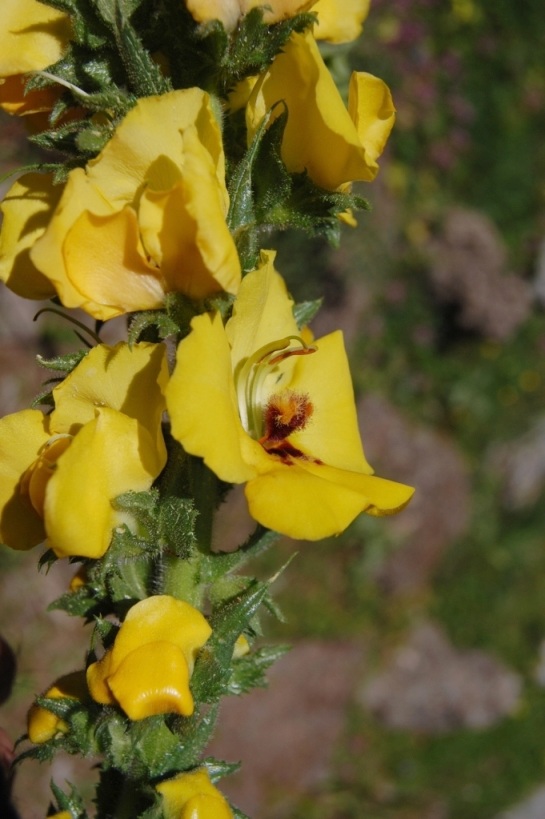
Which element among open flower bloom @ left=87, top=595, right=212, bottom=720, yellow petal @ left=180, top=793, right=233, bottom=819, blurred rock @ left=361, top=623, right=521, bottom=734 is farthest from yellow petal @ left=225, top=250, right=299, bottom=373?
blurred rock @ left=361, top=623, right=521, bottom=734

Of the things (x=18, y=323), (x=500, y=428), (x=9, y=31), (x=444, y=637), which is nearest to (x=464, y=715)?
(x=444, y=637)

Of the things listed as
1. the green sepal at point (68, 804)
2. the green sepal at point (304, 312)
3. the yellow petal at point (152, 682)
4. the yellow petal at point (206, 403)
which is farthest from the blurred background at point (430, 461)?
the yellow petal at point (206, 403)

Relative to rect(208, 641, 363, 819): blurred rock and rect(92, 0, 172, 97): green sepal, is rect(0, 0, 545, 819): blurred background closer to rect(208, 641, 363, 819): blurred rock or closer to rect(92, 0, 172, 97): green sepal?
rect(208, 641, 363, 819): blurred rock

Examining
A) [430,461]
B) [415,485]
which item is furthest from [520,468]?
[415,485]

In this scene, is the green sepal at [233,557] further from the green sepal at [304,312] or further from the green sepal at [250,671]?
Result: the green sepal at [304,312]

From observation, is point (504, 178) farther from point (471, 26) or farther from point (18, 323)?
point (18, 323)
